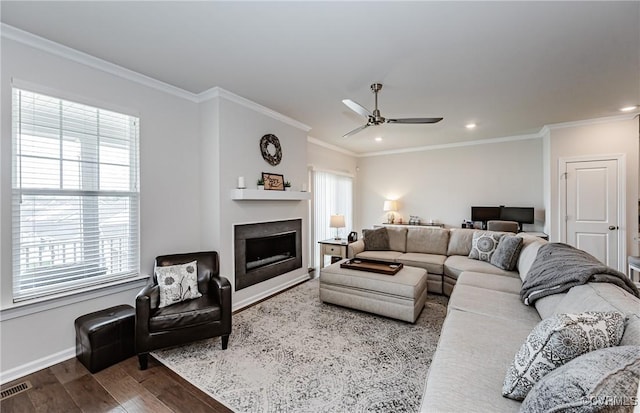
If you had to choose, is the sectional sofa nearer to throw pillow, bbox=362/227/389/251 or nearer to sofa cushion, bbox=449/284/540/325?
sofa cushion, bbox=449/284/540/325

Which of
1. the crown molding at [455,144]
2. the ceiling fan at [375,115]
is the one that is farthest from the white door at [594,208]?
the ceiling fan at [375,115]

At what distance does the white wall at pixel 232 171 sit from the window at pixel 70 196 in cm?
76

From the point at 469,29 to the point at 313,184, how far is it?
12.2 feet

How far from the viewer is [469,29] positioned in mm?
2115

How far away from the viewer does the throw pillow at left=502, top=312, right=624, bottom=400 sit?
1078 mm

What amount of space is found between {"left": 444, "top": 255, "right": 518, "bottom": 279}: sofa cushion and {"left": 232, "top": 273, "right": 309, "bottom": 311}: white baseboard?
2235 mm

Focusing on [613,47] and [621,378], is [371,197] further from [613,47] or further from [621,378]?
[621,378]

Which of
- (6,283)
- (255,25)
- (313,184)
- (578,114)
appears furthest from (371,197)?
(6,283)

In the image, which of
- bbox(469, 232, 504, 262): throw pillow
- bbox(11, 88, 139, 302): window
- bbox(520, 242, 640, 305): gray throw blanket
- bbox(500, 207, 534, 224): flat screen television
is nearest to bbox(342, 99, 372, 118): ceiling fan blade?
bbox(520, 242, 640, 305): gray throw blanket

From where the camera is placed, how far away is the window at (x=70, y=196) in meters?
2.19

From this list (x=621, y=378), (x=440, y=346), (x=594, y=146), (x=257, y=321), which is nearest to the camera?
(x=621, y=378)

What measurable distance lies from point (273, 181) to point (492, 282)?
2993 mm

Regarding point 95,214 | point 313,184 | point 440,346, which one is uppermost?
point 313,184

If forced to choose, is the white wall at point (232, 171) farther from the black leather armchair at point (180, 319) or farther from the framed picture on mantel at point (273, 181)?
the black leather armchair at point (180, 319)
